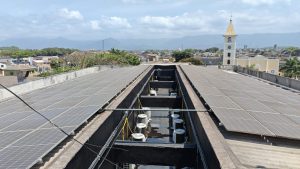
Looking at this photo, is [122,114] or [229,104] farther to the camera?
[122,114]

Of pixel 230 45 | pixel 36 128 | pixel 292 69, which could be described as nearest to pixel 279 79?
pixel 36 128

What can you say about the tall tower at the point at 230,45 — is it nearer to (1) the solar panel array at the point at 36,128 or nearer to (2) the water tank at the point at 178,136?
(2) the water tank at the point at 178,136

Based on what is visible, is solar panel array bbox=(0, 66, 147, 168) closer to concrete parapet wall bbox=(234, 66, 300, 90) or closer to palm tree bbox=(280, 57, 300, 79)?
concrete parapet wall bbox=(234, 66, 300, 90)

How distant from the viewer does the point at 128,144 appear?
8.67 m

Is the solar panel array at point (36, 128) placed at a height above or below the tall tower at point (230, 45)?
below

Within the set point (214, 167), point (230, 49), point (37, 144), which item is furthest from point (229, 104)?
point (230, 49)

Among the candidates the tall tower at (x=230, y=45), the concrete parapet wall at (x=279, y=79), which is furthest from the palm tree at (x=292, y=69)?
the concrete parapet wall at (x=279, y=79)

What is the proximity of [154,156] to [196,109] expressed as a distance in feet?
8.19

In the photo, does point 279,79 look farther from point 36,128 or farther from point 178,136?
point 36,128

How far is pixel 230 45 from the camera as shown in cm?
5938

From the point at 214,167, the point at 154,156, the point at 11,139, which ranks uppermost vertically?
the point at 11,139

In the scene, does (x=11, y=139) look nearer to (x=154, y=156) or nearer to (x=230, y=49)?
(x=154, y=156)

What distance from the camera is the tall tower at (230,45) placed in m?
59.4

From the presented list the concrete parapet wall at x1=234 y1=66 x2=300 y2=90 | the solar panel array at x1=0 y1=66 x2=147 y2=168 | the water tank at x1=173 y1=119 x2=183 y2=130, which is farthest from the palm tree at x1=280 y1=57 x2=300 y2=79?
A: the solar panel array at x1=0 y1=66 x2=147 y2=168
